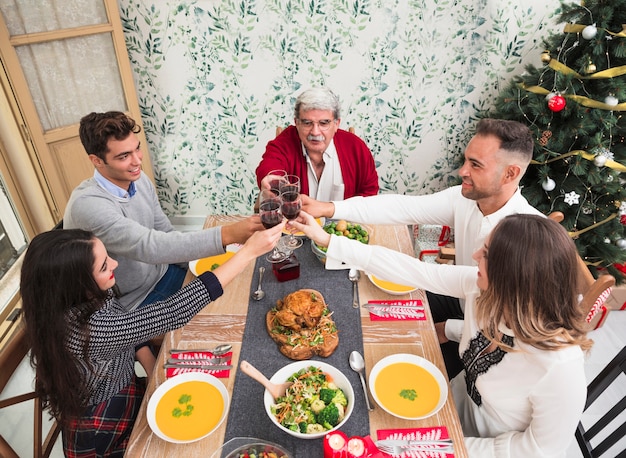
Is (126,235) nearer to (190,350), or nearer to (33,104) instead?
(190,350)

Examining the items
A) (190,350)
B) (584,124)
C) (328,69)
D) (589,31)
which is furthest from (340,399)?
(328,69)

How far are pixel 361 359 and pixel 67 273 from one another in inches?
38.9

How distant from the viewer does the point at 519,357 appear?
4.29 feet

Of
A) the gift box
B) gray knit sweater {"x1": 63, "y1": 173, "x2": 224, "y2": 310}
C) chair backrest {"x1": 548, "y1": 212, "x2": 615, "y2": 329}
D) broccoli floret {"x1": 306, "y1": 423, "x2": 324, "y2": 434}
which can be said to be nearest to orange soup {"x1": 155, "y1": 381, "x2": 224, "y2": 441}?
broccoli floret {"x1": 306, "y1": 423, "x2": 324, "y2": 434}

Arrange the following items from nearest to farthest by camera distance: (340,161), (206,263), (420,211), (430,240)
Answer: (206,263) < (420,211) < (340,161) < (430,240)

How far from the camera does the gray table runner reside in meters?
1.26

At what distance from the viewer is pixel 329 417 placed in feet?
4.08

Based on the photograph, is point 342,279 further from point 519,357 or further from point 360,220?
point 519,357

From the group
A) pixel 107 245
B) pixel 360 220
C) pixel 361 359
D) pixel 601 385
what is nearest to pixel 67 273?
pixel 107 245

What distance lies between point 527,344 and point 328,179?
1565 mm

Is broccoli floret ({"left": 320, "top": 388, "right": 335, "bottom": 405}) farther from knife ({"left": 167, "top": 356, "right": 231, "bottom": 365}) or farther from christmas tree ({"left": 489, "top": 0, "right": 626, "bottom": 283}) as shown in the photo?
christmas tree ({"left": 489, "top": 0, "right": 626, "bottom": 283})

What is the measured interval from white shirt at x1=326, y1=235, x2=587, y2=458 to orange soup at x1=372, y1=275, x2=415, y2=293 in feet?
0.51

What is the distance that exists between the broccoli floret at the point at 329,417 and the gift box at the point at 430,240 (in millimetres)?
2080

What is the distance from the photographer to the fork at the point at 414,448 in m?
1.19
